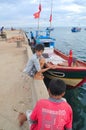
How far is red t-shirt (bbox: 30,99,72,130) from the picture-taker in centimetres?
349

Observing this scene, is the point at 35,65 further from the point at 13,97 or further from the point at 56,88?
the point at 56,88

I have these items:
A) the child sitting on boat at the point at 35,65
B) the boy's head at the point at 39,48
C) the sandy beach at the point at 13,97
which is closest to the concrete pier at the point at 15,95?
the sandy beach at the point at 13,97

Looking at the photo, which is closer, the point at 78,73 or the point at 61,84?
the point at 61,84

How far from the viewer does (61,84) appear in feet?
11.3

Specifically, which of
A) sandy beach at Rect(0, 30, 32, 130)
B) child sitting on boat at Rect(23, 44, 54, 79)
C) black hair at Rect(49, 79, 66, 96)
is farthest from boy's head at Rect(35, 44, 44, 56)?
black hair at Rect(49, 79, 66, 96)

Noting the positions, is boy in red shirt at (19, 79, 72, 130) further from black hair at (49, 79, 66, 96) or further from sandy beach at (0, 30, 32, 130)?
sandy beach at (0, 30, 32, 130)

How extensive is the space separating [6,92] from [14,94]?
31cm

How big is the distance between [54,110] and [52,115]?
8cm

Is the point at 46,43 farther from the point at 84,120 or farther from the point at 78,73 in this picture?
Result: the point at 84,120

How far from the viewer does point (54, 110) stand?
11.4ft

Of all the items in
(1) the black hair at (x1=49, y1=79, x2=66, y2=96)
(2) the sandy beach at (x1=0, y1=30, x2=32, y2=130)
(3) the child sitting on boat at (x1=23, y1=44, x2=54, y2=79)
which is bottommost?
(2) the sandy beach at (x1=0, y1=30, x2=32, y2=130)

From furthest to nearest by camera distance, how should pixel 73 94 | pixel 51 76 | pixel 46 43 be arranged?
pixel 46 43 → pixel 73 94 → pixel 51 76

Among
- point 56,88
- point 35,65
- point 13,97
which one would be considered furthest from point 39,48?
point 56,88

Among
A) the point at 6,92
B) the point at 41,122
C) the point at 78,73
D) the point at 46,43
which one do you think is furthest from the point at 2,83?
the point at 46,43
